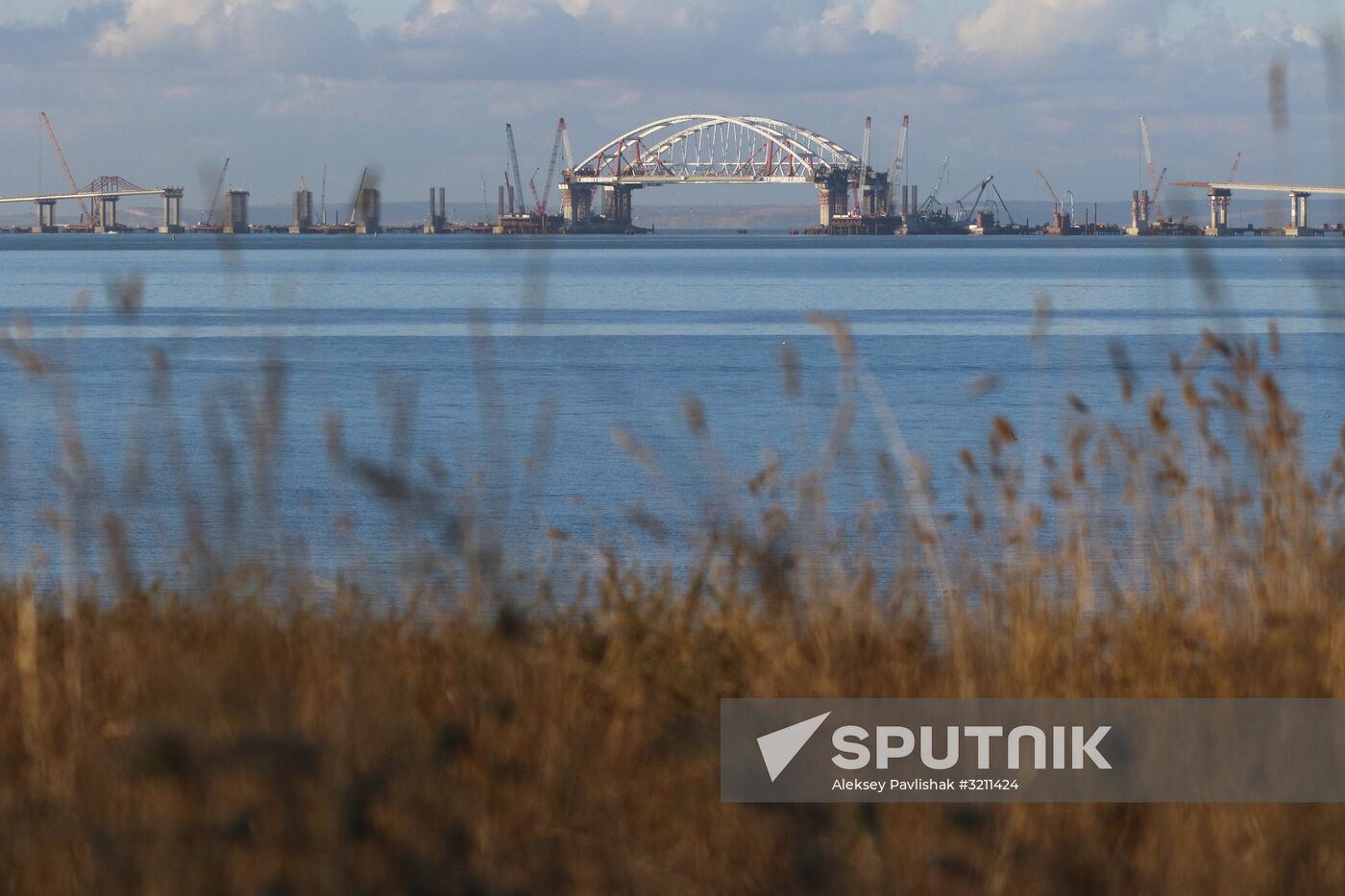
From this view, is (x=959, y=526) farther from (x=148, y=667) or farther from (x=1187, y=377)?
(x=148, y=667)

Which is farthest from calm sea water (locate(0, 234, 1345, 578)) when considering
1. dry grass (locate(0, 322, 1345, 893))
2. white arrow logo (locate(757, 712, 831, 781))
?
white arrow logo (locate(757, 712, 831, 781))

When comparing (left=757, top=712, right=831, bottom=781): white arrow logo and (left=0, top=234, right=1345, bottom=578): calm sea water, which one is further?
(left=0, top=234, right=1345, bottom=578): calm sea water

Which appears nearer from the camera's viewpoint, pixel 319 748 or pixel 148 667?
pixel 319 748

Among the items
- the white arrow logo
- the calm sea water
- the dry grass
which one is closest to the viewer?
the dry grass

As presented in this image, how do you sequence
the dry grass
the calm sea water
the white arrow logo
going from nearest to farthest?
the dry grass, the white arrow logo, the calm sea water

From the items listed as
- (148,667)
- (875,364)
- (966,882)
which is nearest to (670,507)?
(148,667)

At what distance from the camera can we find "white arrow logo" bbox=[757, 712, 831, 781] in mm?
3736

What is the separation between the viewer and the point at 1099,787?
3.67m

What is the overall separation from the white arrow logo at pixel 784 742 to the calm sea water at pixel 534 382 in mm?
889

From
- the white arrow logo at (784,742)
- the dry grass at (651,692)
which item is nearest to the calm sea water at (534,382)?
the dry grass at (651,692)

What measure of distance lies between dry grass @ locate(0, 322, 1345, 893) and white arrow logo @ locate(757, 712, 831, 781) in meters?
0.11

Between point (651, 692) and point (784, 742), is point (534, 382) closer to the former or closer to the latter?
point (651, 692)

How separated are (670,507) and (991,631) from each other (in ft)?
36.7

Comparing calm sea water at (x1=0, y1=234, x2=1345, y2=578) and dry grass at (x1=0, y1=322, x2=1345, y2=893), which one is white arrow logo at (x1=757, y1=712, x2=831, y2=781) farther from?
calm sea water at (x1=0, y1=234, x2=1345, y2=578)
